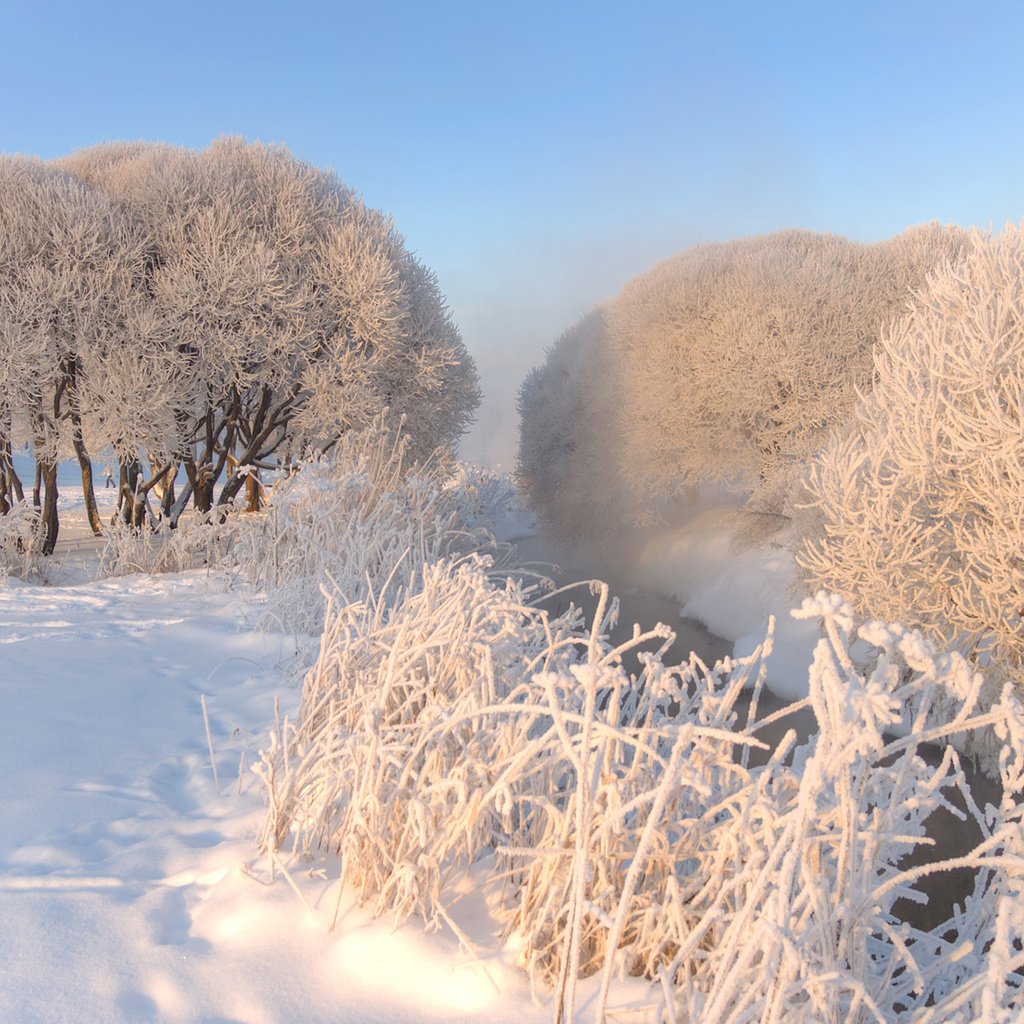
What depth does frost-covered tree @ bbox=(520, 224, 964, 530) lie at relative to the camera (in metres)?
15.9

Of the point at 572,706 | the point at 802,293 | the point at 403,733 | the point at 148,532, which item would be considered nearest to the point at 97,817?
the point at 403,733

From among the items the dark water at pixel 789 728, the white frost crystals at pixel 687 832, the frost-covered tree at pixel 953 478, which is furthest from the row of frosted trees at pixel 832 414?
the white frost crystals at pixel 687 832

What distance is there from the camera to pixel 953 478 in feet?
23.5

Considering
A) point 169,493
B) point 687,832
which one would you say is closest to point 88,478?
point 169,493

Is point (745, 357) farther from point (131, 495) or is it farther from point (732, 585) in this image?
point (131, 495)

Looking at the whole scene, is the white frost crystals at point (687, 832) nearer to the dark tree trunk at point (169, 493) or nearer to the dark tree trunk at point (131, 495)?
the dark tree trunk at point (131, 495)

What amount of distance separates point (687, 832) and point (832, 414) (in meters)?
15.0

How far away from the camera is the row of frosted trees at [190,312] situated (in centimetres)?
1230

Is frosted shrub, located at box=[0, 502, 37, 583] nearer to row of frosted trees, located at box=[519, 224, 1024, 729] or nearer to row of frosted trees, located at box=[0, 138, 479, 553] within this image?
row of frosted trees, located at box=[0, 138, 479, 553]

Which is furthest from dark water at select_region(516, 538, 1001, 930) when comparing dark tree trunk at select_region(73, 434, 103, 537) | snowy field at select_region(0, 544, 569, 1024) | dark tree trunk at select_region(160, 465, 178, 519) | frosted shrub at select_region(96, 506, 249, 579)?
dark tree trunk at select_region(73, 434, 103, 537)

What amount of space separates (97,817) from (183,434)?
13.0m

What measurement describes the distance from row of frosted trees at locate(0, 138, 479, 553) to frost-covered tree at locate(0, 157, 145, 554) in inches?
1.1

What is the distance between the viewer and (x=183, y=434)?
14.6 meters

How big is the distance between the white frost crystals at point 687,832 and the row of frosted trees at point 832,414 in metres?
4.23
